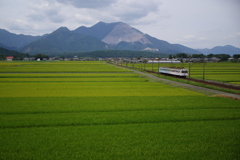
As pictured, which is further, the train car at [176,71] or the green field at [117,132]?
the train car at [176,71]

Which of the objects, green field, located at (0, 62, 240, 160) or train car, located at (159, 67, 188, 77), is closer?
green field, located at (0, 62, 240, 160)

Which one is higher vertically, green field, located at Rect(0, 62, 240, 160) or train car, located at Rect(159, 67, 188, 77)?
train car, located at Rect(159, 67, 188, 77)

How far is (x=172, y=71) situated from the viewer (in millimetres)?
55844

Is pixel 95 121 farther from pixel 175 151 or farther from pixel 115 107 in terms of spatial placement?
pixel 175 151

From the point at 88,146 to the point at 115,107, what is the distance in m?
7.87

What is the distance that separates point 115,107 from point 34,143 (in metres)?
8.45

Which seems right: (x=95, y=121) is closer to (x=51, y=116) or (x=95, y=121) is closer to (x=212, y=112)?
(x=51, y=116)

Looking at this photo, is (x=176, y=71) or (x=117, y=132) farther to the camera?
(x=176, y=71)

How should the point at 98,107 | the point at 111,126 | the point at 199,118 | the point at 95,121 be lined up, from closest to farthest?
1. the point at 111,126
2. the point at 95,121
3. the point at 199,118
4. the point at 98,107

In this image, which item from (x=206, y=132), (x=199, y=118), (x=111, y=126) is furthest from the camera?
(x=199, y=118)

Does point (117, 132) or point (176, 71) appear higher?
point (176, 71)

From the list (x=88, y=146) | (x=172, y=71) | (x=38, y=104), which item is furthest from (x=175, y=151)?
(x=172, y=71)

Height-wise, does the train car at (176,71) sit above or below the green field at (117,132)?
above

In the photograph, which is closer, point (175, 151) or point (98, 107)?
point (175, 151)
